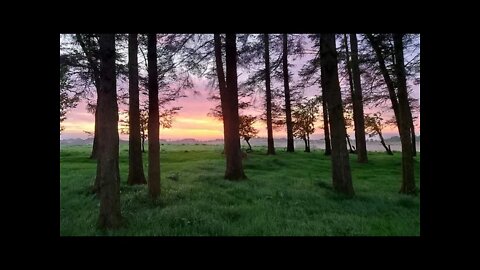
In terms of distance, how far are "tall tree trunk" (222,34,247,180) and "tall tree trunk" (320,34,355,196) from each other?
393cm

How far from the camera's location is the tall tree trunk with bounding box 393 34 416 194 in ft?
31.4

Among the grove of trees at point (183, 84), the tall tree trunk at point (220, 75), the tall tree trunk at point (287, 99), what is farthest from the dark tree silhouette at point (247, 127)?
the tall tree trunk at point (220, 75)

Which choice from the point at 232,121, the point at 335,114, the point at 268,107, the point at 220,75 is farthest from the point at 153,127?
the point at 268,107

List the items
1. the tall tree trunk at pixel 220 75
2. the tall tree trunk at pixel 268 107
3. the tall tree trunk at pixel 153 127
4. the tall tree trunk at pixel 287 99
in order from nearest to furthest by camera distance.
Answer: the tall tree trunk at pixel 153 127
the tall tree trunk at pixel 220 75
the tall tree trunk at pixel 268 107
the tall tree trunk at pixel 287 99

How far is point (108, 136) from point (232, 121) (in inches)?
272

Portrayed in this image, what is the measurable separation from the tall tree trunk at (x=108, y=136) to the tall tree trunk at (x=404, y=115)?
765 centimetres

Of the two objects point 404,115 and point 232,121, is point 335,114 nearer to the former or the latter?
point 404,115

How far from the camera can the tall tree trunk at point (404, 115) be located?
31.4 ft

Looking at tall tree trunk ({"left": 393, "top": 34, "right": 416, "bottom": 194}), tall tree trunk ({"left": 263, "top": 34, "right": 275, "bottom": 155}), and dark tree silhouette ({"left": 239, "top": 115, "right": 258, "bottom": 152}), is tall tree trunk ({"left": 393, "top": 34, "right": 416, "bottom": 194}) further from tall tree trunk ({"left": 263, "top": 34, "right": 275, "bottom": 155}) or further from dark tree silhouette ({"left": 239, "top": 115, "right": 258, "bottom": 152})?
dark tree silhouette ({"left": 239, "top": 115, "right": 258, "bottom": 152})

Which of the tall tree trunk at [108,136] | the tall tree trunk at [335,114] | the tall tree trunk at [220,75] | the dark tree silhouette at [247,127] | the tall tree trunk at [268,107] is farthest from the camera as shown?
the dark tree silhouette at [247,127]

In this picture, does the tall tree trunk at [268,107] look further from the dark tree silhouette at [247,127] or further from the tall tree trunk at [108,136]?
the tall tree trunk at [108,136]

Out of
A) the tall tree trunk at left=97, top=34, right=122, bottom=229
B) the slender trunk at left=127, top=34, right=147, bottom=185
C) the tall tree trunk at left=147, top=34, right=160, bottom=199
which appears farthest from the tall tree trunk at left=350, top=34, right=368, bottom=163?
the tall tree trunk at left=97, top=34, right=122, bottom=229
